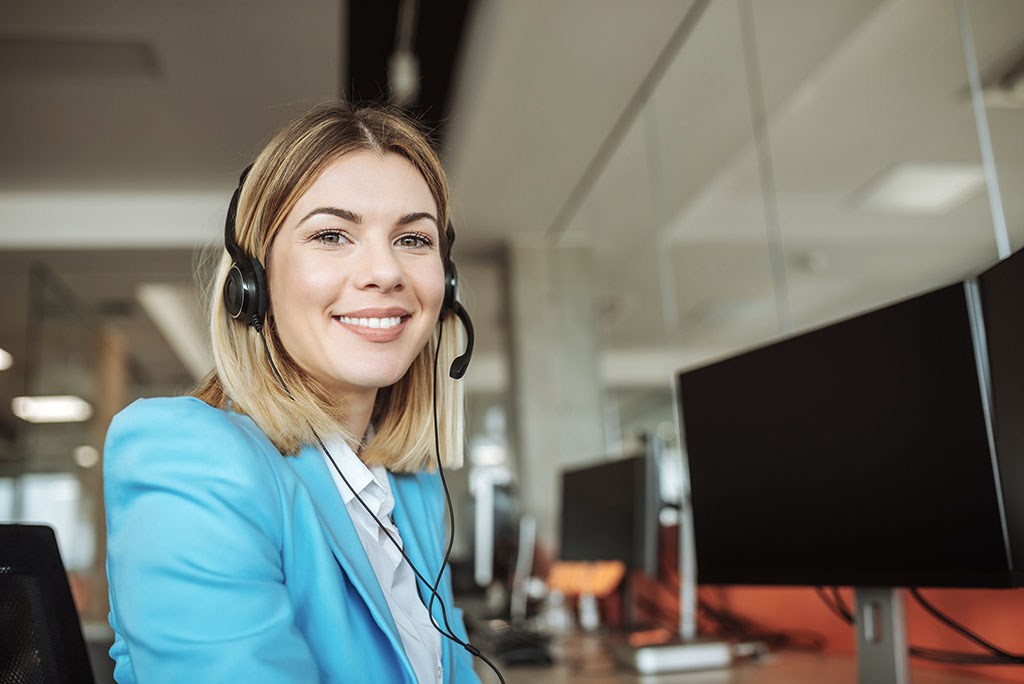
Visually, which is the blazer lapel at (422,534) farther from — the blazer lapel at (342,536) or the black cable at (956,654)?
the black cable at (956,654)

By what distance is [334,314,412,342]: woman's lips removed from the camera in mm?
1014

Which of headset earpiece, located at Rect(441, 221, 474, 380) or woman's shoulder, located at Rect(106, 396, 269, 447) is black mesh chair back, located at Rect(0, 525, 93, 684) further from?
headset earpiece, located at Rect(441, 221, 474, 380)

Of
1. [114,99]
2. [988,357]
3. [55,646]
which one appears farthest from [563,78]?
[55,646]

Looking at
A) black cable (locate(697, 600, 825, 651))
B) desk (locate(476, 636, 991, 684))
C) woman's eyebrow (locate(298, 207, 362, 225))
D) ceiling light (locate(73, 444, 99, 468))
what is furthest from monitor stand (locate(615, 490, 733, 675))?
ceiling light (locate(73, 444, 99, 468))

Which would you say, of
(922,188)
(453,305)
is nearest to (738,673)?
(453,305)

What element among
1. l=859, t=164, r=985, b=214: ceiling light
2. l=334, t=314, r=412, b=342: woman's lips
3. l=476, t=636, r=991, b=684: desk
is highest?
l=859, t=164, r=985, b=214: ceiling light

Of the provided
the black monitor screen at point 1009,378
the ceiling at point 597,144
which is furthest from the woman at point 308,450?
the black monitor screen at point 1009,378

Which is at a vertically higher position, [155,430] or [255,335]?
[255,335]

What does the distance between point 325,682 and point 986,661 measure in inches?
44.3

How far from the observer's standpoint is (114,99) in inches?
164

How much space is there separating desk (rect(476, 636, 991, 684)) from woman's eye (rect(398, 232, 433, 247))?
97cm

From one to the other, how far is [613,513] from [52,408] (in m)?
4.37

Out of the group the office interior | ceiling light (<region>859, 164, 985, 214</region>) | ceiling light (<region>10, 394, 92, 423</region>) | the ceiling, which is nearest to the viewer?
ceiling light (<region>859, 164, 985, 214</region>)

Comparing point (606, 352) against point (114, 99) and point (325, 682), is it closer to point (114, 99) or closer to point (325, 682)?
point (114, 99)
